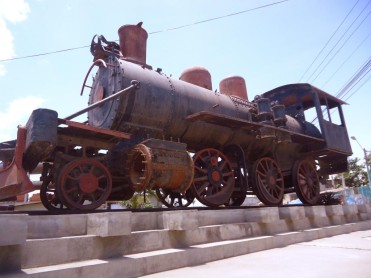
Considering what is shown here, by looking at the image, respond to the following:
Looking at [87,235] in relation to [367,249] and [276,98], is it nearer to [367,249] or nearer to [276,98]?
[367,249]

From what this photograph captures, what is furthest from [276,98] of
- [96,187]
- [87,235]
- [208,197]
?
[87,235]

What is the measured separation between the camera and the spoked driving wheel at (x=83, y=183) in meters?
4.14

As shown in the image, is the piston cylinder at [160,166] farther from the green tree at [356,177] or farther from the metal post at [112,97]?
the green tree at [356,177]

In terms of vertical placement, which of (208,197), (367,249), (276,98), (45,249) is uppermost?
(276,98)

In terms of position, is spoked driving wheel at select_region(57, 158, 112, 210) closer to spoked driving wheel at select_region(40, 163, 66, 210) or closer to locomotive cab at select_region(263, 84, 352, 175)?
spoked driving wheel at select_region(40, 163, 66, 210)

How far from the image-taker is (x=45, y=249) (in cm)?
264

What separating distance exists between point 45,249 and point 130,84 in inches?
129

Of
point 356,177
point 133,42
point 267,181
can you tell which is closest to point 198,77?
point 133,42

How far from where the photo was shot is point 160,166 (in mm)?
4676

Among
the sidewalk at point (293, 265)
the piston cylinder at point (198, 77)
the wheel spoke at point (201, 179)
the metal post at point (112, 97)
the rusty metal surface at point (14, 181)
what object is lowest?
the sidewalk at point (293, 265)

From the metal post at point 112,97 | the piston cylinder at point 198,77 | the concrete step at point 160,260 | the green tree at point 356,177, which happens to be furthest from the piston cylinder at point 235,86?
the green tree at point 356,177

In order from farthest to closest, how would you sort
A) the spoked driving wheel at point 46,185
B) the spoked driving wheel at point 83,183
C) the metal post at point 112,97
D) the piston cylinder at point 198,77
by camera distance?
the piston cylinder at point 198,77
the spoked driving wheel at point 46,185
the metal post at point 112,97
the spoked driving wheel at point 83,183

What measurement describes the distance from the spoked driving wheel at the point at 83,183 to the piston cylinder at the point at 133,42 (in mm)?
2782

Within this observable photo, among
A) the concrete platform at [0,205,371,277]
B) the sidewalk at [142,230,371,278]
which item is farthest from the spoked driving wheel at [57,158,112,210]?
the sidewalk at [142,230,371,278]
